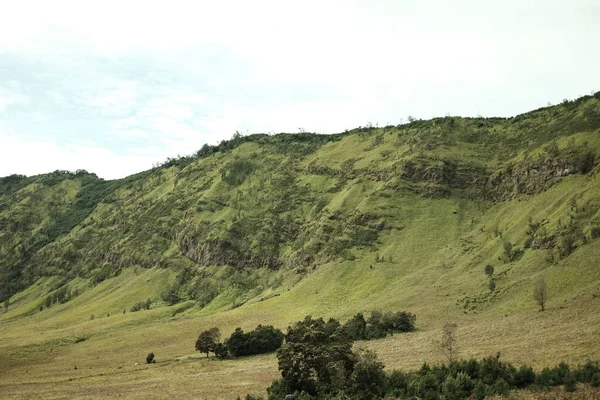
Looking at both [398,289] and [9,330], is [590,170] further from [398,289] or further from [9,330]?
[9,330]

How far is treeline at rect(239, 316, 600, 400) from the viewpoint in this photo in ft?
141

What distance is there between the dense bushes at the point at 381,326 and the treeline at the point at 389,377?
26.5 metres

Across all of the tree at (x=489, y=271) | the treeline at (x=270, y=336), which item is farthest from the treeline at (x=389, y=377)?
the tree at (x=489, y=271)

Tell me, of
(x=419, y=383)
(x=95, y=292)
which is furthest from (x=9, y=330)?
(x=419, y=383)

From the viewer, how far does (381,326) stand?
86750 mm

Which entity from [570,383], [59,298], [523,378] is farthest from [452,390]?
[59,298]

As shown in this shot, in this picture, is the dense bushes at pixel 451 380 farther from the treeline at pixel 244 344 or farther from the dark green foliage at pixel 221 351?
the dark green foliage at pixel 221 351

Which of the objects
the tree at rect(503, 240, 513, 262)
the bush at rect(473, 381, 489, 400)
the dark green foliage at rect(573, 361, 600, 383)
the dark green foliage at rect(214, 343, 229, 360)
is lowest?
the dark green foliage at rect(214, 343, 229, 360)

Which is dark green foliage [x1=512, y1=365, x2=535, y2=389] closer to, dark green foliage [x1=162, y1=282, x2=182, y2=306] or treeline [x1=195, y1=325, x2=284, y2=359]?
treeline [x1=195, y1=325, x2=284, y2=359]

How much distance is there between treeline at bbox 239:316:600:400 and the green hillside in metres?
6.13

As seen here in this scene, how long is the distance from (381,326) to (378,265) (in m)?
41.7

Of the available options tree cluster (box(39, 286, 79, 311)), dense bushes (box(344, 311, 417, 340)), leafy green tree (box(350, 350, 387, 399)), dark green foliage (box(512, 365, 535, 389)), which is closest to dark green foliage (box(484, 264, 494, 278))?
dense bushes (box(344, 311, 417, 340))

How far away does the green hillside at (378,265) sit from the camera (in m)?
72.0

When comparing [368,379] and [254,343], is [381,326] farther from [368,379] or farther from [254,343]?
[368,379]
